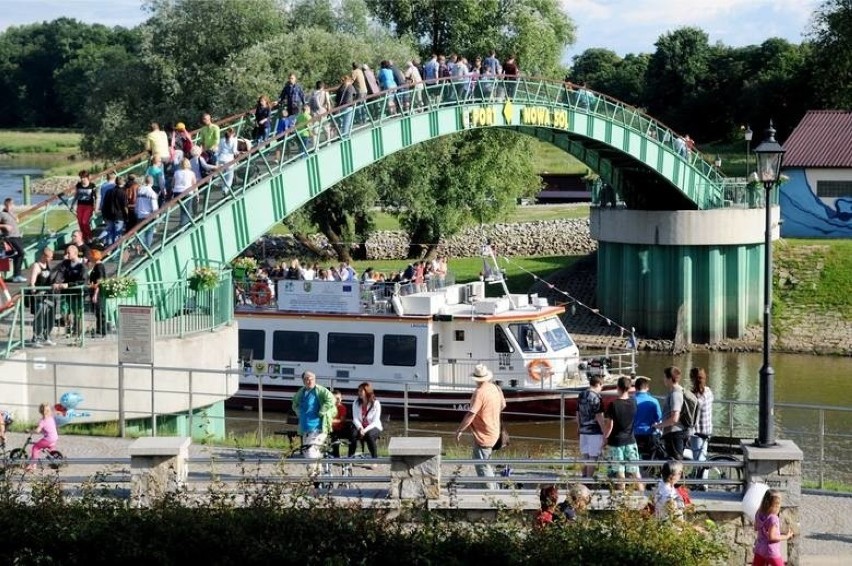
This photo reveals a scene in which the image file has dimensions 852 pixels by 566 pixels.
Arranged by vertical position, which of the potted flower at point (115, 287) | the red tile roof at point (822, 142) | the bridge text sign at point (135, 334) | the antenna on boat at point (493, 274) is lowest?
the bridge text sign at point (135, 334)

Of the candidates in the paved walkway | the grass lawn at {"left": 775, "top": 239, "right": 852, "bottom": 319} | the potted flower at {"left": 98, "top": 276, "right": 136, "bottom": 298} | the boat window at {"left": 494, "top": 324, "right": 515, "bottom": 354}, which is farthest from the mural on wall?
the paved walkway

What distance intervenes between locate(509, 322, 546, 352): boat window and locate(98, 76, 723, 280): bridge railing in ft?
18.9

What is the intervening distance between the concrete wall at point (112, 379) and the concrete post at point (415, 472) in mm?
7342

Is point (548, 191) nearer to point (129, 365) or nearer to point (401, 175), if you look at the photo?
point (401, 175)

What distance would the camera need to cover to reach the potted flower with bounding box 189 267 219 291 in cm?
2377

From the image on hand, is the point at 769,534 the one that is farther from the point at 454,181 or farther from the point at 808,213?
the point at 808,213

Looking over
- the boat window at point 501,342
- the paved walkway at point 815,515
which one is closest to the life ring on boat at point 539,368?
the boat window at point 501,342

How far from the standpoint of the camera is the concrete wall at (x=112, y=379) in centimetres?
2162

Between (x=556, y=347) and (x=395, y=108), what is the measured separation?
23.1ft

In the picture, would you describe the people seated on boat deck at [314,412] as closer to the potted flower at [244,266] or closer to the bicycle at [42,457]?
the bicycle at [42,457]

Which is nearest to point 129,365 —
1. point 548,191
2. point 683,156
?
point 683,156

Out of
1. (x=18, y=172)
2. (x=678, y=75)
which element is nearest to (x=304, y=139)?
(x=678, y=75)

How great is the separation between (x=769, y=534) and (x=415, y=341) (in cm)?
2088

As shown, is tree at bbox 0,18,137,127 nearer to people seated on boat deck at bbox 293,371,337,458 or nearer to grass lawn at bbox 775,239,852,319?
grass lawn at bbox 775,239,852,319
